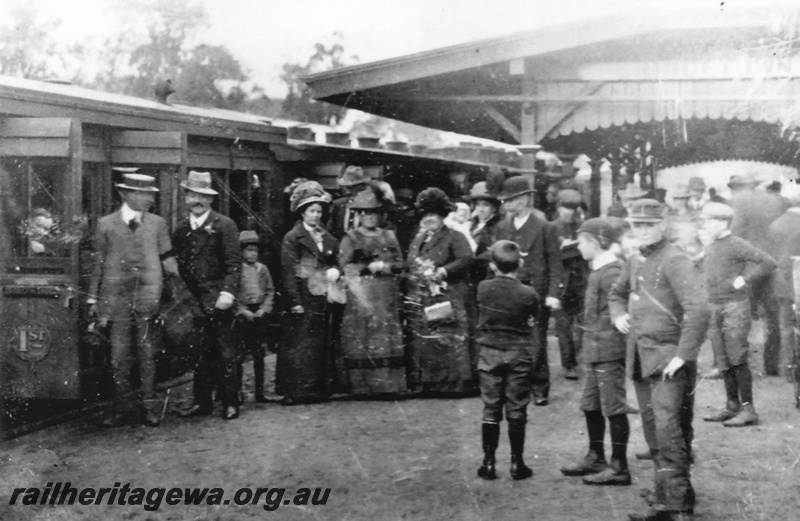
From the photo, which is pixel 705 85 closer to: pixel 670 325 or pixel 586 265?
pixel 586 265

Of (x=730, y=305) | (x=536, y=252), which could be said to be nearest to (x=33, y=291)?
(x=536, y=252)

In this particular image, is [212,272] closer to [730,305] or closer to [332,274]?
[332,274]

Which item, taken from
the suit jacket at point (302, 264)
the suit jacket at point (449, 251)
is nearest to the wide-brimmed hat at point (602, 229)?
the suit jacket at point (449, 251)

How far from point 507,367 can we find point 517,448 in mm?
540

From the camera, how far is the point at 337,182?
1091cm

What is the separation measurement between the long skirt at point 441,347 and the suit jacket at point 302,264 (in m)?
0.91

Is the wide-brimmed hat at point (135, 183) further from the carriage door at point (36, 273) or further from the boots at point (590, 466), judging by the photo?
the boots at point (590, 466)

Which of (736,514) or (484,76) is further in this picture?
(484,76)

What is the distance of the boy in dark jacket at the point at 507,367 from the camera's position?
526 cm

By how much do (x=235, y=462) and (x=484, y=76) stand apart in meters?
6.03

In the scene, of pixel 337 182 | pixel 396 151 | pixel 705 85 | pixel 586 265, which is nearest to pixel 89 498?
pixel 586 265

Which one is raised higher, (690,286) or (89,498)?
(690,286)

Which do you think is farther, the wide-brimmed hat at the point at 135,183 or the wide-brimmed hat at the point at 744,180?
the wide-brimmed hat at the point at 744,180

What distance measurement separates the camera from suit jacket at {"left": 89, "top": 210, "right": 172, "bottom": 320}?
6.55 m
